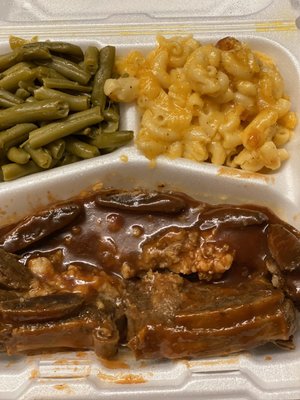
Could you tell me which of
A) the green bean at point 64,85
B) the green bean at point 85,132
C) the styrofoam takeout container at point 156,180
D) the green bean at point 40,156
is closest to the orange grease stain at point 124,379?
the styrofoam takeout container at point 156,180

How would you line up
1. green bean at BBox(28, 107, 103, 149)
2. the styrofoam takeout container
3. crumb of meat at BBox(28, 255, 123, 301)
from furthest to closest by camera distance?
green bean at BBox(28, 107, 103, 149)
crumb of meat at BBox(28, 255, 123, 301)
the styrofoam takeout container

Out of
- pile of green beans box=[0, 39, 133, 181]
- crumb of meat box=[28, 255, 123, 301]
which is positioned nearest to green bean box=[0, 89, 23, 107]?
pile of green beans box=[0, 39, 133, 181]

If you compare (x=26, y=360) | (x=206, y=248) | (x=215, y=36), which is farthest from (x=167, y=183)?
(x=26, y=360)

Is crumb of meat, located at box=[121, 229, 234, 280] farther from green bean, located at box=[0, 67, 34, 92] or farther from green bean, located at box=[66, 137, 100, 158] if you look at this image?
green bean, located at box=[0, 67, 34, 92]

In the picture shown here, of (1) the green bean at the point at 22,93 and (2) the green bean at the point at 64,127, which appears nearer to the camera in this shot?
(2) the green bean at the point at 64,127

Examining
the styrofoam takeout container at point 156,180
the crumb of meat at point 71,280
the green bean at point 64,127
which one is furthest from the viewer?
the green bean at point 64,127

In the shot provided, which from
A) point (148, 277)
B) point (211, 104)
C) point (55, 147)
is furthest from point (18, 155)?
point (211, 104)

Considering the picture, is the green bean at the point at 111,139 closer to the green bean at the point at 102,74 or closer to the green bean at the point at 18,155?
the green bean at the point at 102,74
